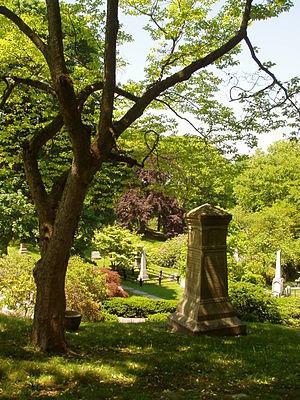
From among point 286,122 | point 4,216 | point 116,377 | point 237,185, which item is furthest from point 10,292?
point 237,185

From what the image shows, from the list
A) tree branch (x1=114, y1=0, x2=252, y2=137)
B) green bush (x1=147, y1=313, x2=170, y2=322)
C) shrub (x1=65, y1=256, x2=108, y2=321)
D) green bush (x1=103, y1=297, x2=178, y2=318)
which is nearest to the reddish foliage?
green bush (x1=103, y1=297, x2=178, y2=318)

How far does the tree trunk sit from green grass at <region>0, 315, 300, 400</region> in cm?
30

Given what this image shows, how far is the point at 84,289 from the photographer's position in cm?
1253

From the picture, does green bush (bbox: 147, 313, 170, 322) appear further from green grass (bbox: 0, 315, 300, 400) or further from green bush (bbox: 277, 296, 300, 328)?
green grass (bbox: 0, 315, 300, 400)

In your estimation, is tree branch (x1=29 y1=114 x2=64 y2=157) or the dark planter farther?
the dark planter

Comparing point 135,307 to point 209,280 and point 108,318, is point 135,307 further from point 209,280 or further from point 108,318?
point 209,280

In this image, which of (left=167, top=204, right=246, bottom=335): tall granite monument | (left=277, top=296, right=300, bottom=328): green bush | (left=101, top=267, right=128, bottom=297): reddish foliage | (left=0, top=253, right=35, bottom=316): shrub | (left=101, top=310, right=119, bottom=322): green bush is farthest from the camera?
(left=101, top=267, right=128, bottom=297): reddish foliage

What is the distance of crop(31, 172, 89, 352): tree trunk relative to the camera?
576cm

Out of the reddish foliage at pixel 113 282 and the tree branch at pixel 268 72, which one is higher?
the tree branch at pixel 268 72

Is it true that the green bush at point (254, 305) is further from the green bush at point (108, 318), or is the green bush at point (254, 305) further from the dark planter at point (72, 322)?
the dark planter at point (72, 322)

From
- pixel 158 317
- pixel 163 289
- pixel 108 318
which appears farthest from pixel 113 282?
pixel 163 289

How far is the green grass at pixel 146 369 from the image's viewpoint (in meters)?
4.50

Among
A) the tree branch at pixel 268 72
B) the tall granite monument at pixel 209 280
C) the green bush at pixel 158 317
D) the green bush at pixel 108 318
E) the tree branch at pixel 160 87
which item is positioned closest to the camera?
the tree branch at pixel 160 87

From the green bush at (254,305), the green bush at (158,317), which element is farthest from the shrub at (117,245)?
the green bush at (254,305)
